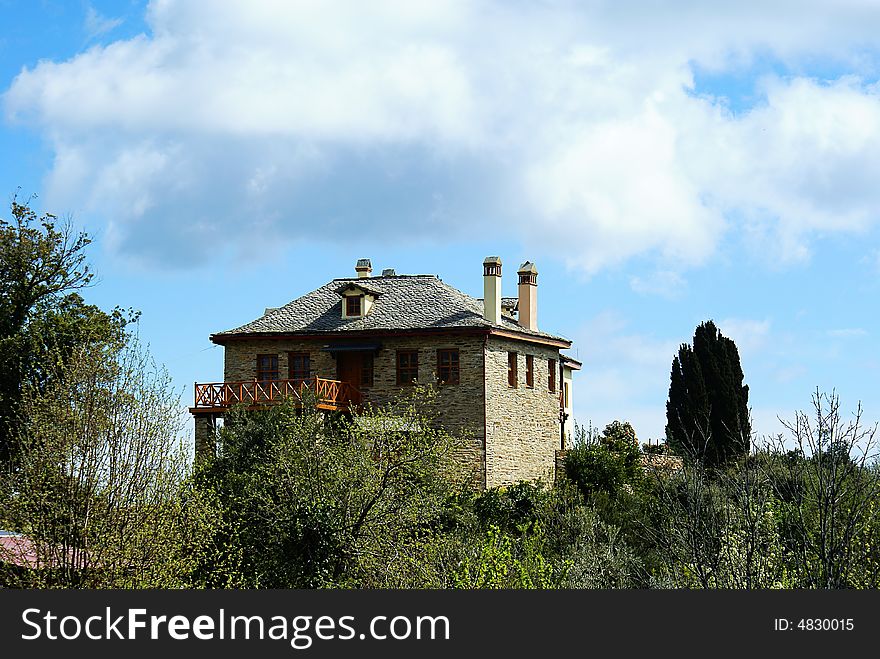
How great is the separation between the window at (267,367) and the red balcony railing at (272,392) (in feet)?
3.49

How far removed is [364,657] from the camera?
12320 mm

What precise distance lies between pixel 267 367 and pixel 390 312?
492 cm

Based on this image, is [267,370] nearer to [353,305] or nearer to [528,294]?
[353,305]

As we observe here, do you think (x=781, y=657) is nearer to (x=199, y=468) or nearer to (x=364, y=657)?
(x=364, y=657)

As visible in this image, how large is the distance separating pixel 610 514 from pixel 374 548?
47.9 ft

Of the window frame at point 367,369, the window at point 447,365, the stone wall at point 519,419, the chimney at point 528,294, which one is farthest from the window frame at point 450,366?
the chimney at point 528,294

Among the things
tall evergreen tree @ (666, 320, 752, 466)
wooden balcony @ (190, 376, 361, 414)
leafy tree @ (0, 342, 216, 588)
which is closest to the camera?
leafy tree @ (0, 342, 216, 588)

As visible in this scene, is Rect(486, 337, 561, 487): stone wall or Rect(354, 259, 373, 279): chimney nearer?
Rect(486, 337, 561, 487): stone wall

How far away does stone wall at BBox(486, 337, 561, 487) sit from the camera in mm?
40656

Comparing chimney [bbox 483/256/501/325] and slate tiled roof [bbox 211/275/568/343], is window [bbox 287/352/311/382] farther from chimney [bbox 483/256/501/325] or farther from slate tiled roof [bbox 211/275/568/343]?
chimney [bbox 483/256/501/325]

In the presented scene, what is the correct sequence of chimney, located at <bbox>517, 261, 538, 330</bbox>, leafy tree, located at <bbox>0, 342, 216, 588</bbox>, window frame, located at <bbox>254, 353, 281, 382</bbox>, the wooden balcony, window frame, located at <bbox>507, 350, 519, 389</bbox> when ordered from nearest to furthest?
1. leafy tree, located at <bbox>0, 342, 216, 588</bbox>
2. the wooden balcony
3. window frame, located at <bbox>507, 350, 519, 389</bbox>
4. window frame, located at <bbox>254, 353, 281, 382</bbox>
5. chimney, located at <bbox>517, 261, 538, 330</bbox>

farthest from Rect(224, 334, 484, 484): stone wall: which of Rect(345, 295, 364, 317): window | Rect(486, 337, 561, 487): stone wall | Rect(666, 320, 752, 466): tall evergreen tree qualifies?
Rect(666, 320, 752, 466): tall evergreen tree

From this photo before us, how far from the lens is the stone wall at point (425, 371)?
40094mm

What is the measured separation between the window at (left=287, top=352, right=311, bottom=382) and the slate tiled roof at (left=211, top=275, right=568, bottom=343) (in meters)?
0.88
